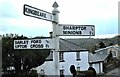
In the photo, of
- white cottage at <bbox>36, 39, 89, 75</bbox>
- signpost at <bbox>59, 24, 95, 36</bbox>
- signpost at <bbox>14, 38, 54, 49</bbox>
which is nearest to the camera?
signpost at <bbox>14, 38, 54, 49</bbox>

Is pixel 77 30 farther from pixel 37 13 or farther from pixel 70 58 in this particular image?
pixel 70 58

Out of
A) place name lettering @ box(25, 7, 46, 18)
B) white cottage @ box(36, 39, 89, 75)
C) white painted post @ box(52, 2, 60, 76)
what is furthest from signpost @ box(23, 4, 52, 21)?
white cottage @ box(36, 39, 89, 75)

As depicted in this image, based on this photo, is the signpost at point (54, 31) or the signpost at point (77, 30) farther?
the signpost at point (77, 30)

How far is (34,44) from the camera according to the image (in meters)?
5.84

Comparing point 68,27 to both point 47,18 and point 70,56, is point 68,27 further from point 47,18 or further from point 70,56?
point 70,56

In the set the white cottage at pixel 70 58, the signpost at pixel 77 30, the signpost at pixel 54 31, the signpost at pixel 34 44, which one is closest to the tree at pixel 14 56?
the white cottage at pixel 70 58

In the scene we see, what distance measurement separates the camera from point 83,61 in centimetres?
3731

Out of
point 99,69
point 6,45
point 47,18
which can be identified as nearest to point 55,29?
point 47,18

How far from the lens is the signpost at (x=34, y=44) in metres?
5.67

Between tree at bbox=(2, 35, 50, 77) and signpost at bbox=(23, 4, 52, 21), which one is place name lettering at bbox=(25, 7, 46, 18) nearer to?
signpost at bbox=(23, 4, 52, 21)

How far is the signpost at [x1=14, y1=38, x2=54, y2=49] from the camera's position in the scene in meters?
5.67

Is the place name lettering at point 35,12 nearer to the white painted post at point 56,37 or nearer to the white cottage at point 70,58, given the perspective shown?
the white painted post at point 56,37

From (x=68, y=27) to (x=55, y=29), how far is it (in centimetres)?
37

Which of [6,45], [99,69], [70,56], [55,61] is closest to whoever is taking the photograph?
[55,61]
